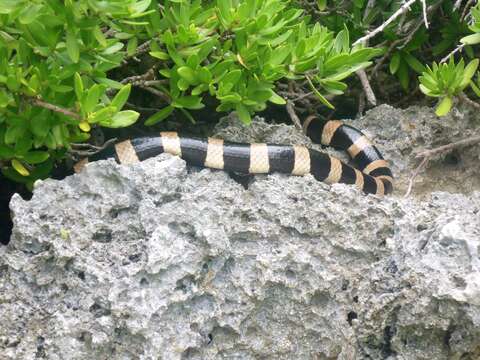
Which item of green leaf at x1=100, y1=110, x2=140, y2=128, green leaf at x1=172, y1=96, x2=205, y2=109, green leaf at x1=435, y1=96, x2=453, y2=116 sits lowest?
green leaf at x1=172, y1=96, x2=205, y2=109

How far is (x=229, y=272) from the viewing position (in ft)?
8.36

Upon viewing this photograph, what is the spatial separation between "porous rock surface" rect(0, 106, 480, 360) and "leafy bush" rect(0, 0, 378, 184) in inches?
9.5

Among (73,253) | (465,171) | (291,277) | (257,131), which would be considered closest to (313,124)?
(257,131)

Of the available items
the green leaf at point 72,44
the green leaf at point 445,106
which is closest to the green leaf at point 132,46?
the green leaf at point 72,44

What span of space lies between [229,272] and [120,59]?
35.3 inches

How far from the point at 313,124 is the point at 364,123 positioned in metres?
0.28

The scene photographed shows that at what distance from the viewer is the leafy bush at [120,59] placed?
7.93 feet

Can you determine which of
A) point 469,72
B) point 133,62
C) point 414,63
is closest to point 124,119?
point 133,62

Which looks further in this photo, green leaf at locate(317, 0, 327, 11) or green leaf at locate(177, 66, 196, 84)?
green leaf at locate(317, 0, 327, 11)

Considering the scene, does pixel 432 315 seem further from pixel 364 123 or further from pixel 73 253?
pixel 364 123

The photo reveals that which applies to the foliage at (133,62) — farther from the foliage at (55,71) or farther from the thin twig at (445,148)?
the thin twig at (445,148)

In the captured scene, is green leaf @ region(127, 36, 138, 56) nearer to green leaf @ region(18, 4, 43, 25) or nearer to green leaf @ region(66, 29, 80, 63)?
green leaf @ region(66, 29, 80, 63)

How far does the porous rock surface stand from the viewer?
2391 mm

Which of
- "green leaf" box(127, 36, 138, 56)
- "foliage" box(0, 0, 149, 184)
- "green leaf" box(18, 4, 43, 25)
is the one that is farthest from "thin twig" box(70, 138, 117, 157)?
"green leaf" box(18, 4, 43, 25)
